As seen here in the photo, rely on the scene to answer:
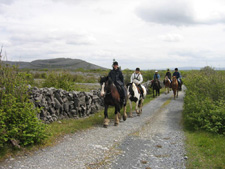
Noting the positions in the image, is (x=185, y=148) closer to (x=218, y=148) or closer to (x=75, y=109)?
(x=218, y=148)

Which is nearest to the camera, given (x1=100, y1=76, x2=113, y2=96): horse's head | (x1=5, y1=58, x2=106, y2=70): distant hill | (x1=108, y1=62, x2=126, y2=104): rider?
(x1=100, y1=76, x2=113, y2=96): horse's head

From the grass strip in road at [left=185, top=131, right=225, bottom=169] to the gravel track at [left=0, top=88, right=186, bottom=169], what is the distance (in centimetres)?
Answer: 24

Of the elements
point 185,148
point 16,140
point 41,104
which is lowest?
point 185,148

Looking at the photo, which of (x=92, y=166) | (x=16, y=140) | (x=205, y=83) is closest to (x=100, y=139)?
(x=92, y=166)

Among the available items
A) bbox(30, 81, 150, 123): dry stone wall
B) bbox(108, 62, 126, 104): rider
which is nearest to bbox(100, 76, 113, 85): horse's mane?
bbox(108, 62, 126, 104): rider

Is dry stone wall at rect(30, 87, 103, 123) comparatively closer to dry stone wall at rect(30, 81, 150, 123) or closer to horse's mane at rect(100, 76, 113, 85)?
dry stone wall at rect(30, 81, 150, 123)

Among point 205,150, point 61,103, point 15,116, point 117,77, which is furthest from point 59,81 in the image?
point 205,150

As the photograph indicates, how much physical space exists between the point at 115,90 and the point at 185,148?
13.3 feet

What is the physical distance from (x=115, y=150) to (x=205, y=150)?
2.66 m

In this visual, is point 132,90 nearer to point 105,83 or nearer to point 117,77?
point 117,77

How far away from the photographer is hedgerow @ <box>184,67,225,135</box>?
8766mm

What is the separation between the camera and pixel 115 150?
6648mm

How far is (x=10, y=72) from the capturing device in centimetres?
685

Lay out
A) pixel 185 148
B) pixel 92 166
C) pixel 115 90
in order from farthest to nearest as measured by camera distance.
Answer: pixel 115 90 < pixel 185 148 < pixel 92 166
